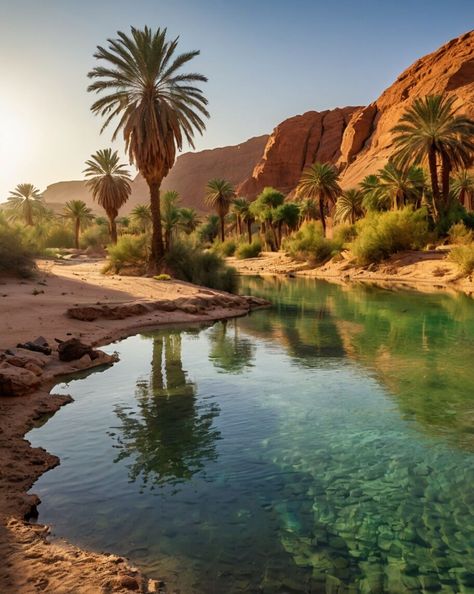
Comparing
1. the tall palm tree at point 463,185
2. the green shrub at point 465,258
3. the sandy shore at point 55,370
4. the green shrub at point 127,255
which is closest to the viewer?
the sandy shore at point 55,370

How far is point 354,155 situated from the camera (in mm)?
94750

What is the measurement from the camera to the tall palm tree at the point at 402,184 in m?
44.0

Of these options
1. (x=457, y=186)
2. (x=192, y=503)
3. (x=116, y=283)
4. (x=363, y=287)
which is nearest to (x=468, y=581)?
(x=192, y=503)

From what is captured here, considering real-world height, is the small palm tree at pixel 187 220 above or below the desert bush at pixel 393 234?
above

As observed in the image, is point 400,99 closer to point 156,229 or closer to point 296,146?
point 296,146

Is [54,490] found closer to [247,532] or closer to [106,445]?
[106,445]

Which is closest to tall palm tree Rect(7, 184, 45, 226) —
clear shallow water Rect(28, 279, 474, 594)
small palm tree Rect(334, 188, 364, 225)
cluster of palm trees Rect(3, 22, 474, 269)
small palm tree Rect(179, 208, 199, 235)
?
cluster of palm trees Rect(3, 22, 474, 269)

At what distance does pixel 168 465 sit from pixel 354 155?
A: 95.3m

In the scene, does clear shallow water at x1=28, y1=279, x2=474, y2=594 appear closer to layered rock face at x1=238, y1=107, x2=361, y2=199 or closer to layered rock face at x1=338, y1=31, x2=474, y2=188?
layered rock face at x1=338, y1=31, x2=474, y2=188

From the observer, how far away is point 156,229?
27.2m

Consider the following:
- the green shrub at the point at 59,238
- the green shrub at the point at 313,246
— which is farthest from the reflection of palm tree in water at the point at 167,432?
the green shrub at the point at 59,238

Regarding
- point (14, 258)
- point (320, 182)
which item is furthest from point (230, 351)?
point (320, 182)

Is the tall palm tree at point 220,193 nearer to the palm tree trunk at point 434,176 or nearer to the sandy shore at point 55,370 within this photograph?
the palm tree trunk at point 434,176

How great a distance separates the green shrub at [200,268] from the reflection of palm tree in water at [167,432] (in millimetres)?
15228
